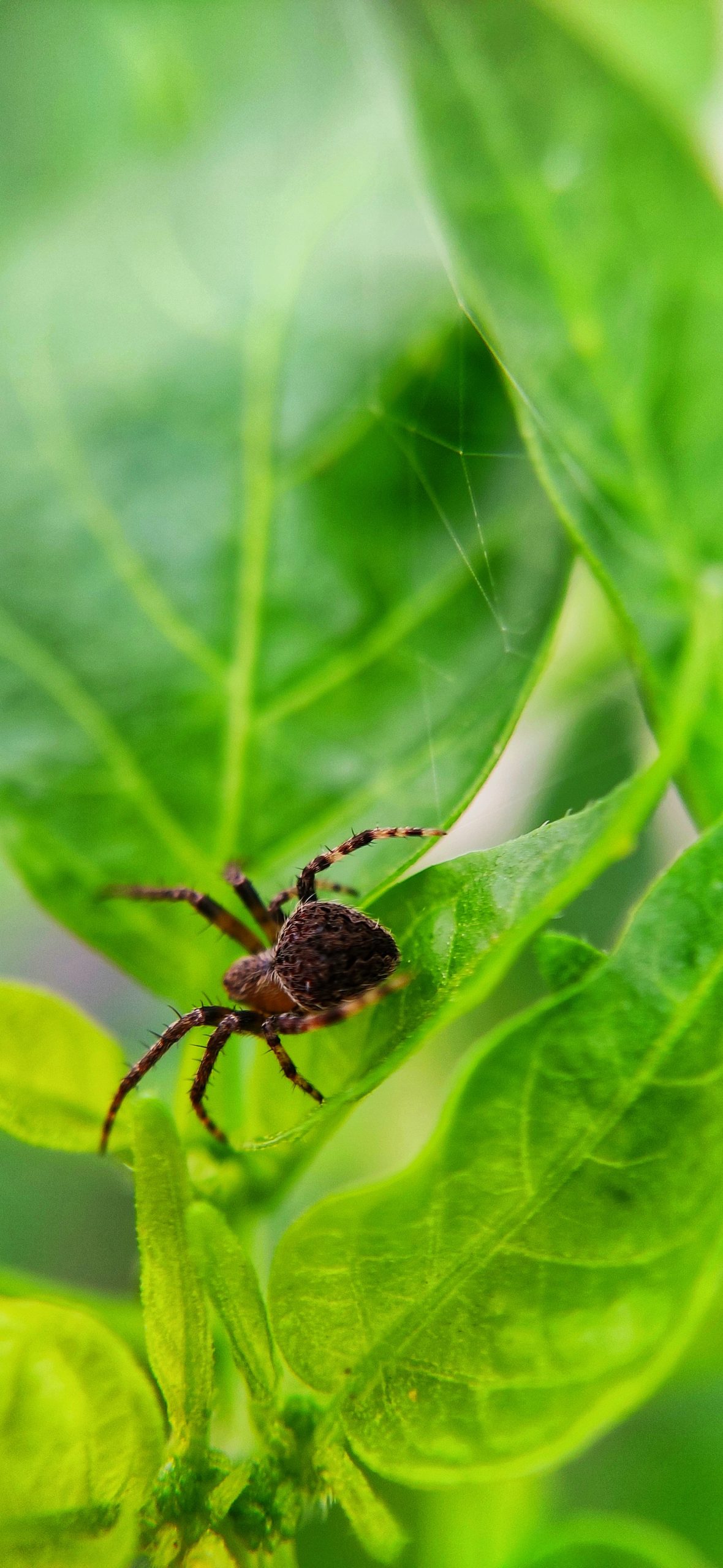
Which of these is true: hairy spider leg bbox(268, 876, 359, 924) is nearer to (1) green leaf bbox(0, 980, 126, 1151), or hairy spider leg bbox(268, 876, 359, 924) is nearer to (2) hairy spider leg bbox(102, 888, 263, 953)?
(2) hairy spider leg bbox(102, 888, 263, 953)

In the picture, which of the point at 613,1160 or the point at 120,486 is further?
the point at 120,486

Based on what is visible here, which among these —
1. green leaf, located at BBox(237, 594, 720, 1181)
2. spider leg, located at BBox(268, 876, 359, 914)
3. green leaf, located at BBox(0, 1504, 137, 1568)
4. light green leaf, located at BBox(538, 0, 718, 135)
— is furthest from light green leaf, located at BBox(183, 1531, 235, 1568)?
light green leaf, located at BBox(538, 0, 718, 135)

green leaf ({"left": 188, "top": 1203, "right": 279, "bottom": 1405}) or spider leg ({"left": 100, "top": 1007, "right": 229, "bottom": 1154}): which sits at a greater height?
spider leg ({"left": 100, "top": 1007, "right": 229, "bottom": 1154})

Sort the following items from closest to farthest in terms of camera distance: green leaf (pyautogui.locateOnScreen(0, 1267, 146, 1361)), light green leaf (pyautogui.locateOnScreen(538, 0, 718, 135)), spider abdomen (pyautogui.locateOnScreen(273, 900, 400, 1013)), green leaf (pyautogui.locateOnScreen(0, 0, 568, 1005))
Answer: green leaf (pyautogui.locateOnScreen(0, 1267, 146, 1361))
green leaf (pyautogui.locateOnScreen(0, 0, 568, 1005))
spider abdomen (pyautogui.locateOnScreen(273, 900, 400, 1013))
light green leaf (pyautogui.locateOnScreen(538, 0, 718, 135))

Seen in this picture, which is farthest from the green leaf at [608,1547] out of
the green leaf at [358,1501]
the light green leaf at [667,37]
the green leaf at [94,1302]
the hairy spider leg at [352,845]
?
the light green leaf at [667,37]

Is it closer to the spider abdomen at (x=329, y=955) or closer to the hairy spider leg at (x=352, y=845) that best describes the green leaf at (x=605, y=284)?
the hairy spider leg at (x=352, y=845)

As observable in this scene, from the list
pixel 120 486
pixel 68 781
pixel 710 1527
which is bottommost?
pixel 710 1527

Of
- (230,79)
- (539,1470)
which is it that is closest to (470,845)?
(539,1470)

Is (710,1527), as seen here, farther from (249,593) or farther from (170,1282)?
(249,593)
